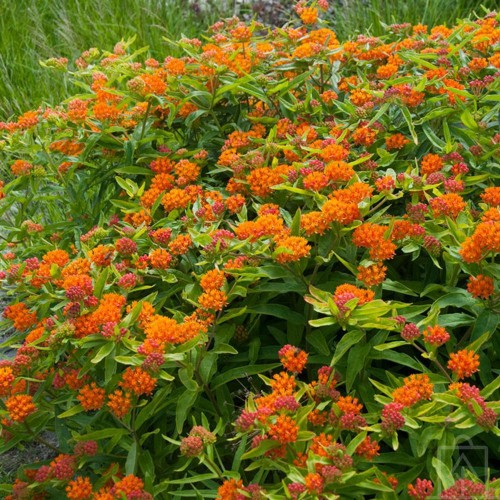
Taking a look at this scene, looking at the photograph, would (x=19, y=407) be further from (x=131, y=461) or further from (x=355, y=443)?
(x=355, y=443)

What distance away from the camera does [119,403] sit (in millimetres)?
2055

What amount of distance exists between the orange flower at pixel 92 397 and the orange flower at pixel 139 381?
4.5 inches

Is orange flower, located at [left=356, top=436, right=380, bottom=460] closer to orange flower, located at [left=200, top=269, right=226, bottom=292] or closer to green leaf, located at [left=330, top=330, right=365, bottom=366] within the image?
green leaf, located at [left=330, top=330, right=365, bottom=366]

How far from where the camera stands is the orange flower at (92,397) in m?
2.08

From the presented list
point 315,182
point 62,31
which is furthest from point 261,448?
point 62,31

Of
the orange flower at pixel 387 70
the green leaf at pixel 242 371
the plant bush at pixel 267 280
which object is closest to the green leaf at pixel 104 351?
the plant bush at pixel 267 280

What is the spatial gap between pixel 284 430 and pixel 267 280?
60cm

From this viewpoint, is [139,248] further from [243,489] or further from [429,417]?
[429,417]

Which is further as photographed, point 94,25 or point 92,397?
point 94,25

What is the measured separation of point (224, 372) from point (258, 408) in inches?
17.2

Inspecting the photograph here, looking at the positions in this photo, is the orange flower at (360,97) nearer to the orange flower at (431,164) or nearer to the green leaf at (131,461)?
the orange flower at (431,164)

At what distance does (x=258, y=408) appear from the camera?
1842 mm

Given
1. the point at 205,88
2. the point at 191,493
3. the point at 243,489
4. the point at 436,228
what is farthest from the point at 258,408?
the point at 205,88

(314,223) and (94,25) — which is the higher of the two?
(94,25)
